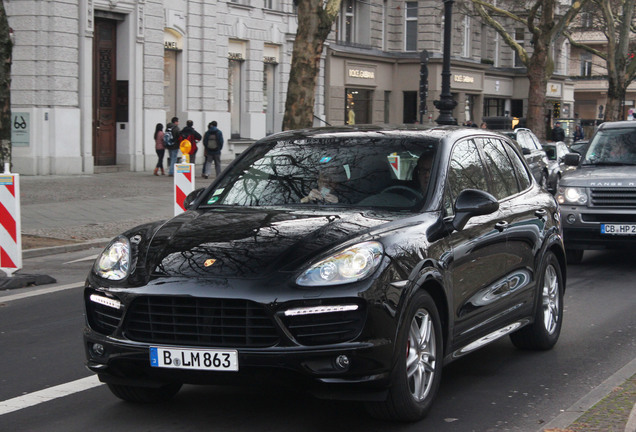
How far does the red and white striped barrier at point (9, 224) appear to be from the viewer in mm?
11422

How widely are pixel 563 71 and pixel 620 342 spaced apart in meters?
62.9

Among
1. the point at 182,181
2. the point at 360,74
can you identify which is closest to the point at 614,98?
the point at 360,74

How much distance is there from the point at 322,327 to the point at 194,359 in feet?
2.13

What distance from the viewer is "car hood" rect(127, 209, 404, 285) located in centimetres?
529

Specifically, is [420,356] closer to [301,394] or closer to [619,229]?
[301,394]

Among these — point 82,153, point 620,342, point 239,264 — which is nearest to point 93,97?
point 82,153

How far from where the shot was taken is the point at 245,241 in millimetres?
5527

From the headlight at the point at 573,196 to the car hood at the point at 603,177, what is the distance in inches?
2.5

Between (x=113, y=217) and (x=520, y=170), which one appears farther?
(x=113, y=217)

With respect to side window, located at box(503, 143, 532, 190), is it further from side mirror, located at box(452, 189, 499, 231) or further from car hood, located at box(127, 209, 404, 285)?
car hood, located at box(127, 209, 404, 285)

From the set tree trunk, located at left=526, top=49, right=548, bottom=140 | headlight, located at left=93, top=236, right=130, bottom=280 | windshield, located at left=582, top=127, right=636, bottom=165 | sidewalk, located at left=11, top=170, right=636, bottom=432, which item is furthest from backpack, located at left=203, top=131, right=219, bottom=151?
headlight, located at left=93, top=236, right=130, bottom=280

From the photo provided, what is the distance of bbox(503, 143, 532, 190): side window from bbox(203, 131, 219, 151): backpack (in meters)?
22.0

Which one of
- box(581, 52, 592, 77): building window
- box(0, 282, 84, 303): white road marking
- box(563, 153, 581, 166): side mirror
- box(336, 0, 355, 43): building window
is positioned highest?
box(581, 52, 592, 77): building window

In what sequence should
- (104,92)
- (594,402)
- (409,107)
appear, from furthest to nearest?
(409,107) → (104,92) → (594,402)
